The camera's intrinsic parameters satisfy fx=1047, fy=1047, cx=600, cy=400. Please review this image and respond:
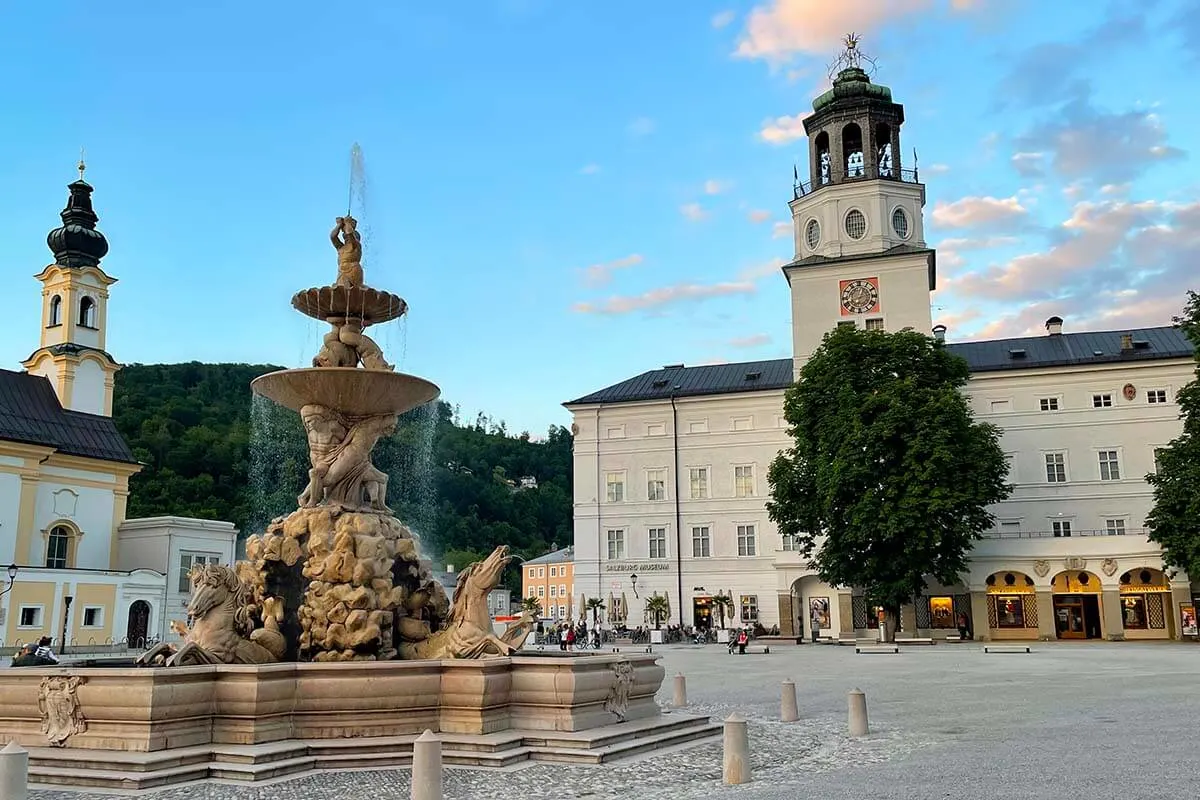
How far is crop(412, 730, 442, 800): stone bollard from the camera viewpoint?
7664 mm

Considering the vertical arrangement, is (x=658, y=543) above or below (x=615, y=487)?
below

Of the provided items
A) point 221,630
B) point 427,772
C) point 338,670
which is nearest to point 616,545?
point 221,630

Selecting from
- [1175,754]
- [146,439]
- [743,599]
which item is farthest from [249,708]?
[146,439]

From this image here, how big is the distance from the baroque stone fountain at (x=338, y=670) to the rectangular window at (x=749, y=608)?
44.0 metres

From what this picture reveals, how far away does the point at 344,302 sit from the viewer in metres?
14.7

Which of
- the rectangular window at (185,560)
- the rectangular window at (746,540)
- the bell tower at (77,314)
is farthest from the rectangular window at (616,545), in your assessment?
the bell tower at (77,314)

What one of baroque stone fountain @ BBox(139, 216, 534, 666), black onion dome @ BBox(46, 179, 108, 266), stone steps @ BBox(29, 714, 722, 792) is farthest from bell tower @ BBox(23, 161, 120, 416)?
stone steps @ BBox(29, 714, 722, 792)

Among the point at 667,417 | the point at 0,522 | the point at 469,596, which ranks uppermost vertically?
the point at 667,417

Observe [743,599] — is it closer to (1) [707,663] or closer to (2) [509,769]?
(1) [707,663]

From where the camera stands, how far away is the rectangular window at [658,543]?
193 ft

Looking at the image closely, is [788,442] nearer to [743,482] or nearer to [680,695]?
[743,482]

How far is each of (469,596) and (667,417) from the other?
47.4m

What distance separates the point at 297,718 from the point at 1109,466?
1990 inches

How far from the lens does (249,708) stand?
1016 centimetres
